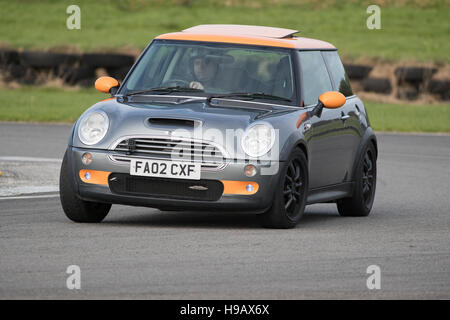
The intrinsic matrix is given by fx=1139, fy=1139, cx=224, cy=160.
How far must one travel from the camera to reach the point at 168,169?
8.91 metres

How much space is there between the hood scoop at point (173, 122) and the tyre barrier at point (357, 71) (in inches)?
783

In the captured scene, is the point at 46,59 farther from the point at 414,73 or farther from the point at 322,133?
the point at 322,133

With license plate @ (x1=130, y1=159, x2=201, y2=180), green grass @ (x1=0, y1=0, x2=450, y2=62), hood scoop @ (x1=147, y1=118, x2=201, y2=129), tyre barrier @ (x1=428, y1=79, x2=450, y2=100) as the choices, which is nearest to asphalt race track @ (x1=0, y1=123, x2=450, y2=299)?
license plate @ (x1=130, y1=159, x2=201, y2=180)

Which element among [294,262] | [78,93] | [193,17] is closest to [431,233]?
[294,262]

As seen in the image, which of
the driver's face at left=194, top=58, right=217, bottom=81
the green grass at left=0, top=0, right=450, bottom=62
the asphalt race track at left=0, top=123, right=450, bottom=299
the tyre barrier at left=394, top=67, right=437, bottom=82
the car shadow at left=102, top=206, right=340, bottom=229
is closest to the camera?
the asphalt race track at left=0, top=123, right=450, bottom=299

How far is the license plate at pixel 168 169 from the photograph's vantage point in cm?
888

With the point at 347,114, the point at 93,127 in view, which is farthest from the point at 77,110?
the point at 93,127

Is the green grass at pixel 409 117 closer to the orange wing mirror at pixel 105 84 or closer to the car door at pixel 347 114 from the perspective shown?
the car door at pixel 347 114

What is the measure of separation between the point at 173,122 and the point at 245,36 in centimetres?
161

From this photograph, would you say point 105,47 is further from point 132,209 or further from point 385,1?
point 132,209

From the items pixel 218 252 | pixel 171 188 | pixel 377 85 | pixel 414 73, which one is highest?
pixel 171 188

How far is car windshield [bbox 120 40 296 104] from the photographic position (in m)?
9.89

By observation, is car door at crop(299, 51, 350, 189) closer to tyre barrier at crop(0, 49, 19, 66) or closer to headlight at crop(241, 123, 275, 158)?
headlight at crop(241, 123, 275, 158)

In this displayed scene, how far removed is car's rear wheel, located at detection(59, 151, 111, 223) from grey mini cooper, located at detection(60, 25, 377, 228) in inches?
0.4
